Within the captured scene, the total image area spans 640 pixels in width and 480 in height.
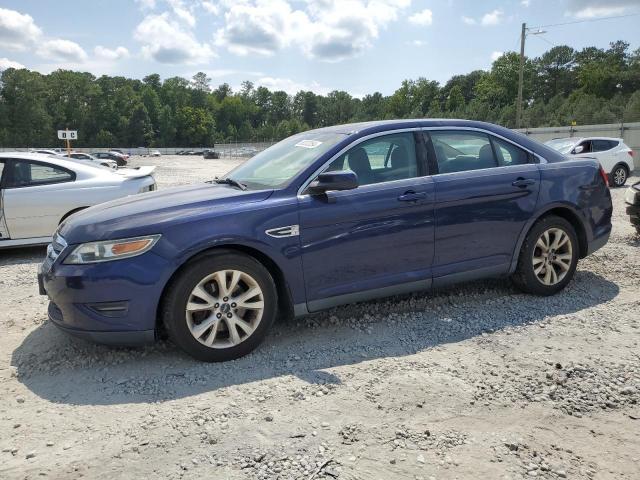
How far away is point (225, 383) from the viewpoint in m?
3.41

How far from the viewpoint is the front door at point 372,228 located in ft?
12.9

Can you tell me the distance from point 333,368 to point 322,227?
1008mm

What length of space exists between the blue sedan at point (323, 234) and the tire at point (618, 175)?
41.5 feet

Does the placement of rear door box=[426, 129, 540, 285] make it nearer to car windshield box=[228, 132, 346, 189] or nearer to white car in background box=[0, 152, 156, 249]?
car windshield box=[228, 132, 346, 189]

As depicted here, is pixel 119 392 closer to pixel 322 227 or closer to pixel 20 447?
pixel 20 447

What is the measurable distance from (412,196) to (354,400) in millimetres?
1752

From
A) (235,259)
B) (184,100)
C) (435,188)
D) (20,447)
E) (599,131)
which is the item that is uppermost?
(184,100)

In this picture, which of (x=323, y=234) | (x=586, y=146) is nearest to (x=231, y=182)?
(x=323, y=234)

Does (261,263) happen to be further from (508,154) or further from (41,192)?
(41,192)

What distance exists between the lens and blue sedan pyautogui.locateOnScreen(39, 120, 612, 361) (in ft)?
11.6

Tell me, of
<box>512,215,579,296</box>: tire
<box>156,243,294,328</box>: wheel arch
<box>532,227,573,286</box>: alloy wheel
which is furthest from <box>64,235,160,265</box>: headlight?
<box>532,227,573,286</box>: alloy wheel

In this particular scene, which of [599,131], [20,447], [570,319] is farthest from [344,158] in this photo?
[599,131]

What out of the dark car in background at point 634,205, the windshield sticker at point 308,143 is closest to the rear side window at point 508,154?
the windshield sticker at point 308,143

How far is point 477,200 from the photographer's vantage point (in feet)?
14.8
